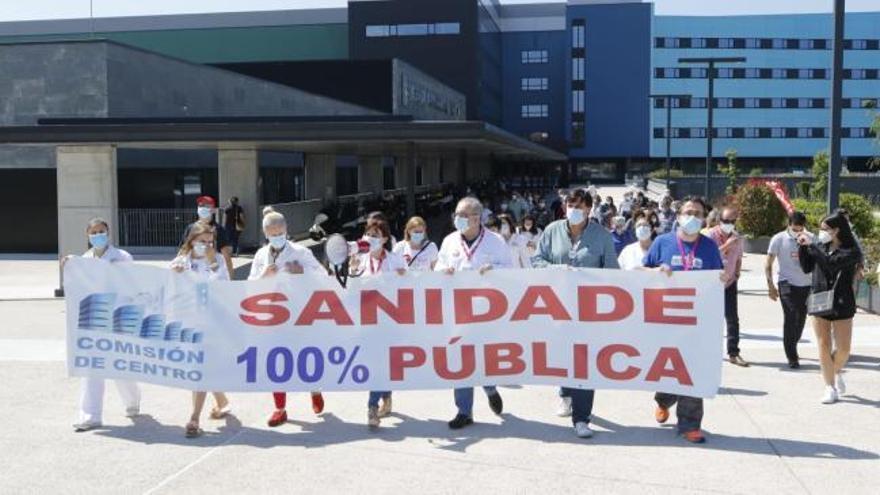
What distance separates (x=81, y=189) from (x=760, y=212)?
59.0ft

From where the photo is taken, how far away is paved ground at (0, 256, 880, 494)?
272 inches

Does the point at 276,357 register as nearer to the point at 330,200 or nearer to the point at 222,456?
the point at 222,456

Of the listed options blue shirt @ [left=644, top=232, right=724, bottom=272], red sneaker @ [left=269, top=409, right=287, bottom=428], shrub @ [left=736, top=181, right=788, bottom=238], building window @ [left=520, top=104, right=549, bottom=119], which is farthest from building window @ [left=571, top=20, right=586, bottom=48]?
red sneaker @ [left=269, top=409, right=287, bottom=428]

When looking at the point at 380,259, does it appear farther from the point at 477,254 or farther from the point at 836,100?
the point at 836,100

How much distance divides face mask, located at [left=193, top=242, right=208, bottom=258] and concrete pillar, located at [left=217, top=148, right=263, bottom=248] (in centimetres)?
1854

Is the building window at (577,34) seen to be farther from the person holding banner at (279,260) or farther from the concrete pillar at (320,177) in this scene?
the person holding banner at (279,260)

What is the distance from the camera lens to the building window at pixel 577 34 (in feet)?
340

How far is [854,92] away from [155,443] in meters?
109

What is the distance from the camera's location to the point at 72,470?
730 centimetres

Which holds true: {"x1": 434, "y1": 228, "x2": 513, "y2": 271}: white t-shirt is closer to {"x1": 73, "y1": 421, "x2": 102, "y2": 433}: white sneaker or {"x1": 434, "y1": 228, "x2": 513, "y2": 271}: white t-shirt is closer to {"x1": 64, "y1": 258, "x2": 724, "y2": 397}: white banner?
{"x1": 64, "y1": 258, "x2": 724, "y2": 397}: white banner

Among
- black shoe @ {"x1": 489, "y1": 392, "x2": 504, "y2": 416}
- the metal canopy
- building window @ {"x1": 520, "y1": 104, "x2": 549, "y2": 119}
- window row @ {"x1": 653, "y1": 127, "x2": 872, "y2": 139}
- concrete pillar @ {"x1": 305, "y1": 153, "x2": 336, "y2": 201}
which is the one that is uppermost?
building window @ {"x1": 520, "y1": 104, "x2": 549, "y2": 119}

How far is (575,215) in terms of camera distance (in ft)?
26.8

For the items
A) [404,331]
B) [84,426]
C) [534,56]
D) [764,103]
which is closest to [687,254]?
[404,331]

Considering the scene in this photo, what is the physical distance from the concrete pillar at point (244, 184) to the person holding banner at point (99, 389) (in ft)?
59.5
